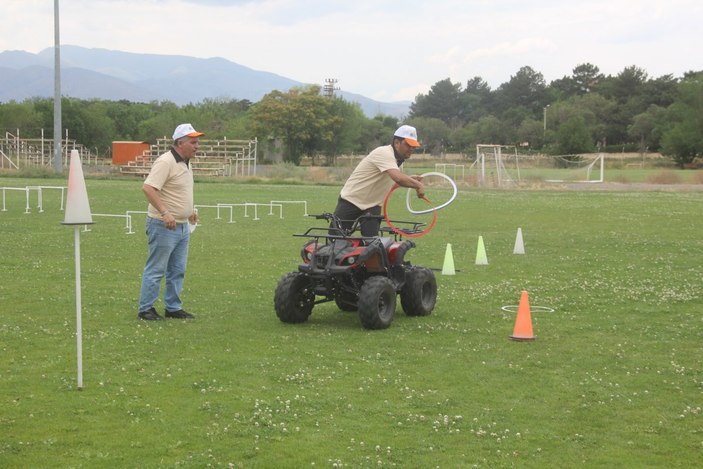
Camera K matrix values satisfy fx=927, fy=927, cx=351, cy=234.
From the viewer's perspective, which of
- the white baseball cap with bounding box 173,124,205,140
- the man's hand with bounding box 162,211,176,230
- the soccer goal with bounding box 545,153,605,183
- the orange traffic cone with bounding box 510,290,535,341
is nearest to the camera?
the orange traffic cone with bounding box 510,290,535,341

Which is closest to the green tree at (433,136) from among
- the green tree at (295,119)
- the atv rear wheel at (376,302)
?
the green tree at (295,119)

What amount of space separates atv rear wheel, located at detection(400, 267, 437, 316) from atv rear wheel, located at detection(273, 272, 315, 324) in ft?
4.09

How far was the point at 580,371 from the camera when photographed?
9.16 m

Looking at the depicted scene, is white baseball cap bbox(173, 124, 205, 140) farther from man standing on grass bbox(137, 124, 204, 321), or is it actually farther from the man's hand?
the man's hand

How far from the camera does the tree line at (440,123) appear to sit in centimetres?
9769

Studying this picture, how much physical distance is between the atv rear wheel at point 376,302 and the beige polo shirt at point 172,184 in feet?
8.16

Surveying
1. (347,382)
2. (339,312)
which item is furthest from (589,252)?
(347,382)

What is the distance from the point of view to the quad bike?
432 inches

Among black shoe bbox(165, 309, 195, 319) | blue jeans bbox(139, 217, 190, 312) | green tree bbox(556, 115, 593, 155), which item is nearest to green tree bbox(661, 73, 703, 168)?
green tree bbox(556, 115, 593, 155)

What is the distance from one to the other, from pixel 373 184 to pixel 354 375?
365 centimetres

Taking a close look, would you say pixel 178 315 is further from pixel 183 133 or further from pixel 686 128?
pixel 686 128

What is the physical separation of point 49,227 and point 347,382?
18.3m

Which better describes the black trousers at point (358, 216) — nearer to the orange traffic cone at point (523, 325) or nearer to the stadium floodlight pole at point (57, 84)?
the orange traffic cone at point (523, 325)

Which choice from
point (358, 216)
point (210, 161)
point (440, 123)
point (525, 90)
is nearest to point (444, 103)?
point (525, 90)
